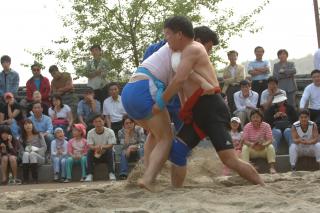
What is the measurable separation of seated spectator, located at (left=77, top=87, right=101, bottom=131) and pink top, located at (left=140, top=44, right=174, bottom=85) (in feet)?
21.2

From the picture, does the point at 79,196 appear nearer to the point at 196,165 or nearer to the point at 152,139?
the point at 152,139

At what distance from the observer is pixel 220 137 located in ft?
21.4

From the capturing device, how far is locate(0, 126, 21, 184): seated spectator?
11336 millimetres

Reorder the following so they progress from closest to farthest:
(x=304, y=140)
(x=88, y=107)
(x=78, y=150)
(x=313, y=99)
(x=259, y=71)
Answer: (x=304, y=140)
(x=78, y=150)
(x=313, y=99)
(x=88, y=107)
(x=259, y=71)

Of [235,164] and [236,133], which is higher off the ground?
[236,133]

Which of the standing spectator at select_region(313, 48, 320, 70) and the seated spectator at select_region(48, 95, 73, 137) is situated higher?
the standing spectator at select_region(313, 48, 320, 70)

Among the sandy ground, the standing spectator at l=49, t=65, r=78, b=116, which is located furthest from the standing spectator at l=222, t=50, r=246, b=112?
the sandy ground

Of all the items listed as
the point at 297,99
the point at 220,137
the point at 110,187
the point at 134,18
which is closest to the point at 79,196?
the point at 110,187

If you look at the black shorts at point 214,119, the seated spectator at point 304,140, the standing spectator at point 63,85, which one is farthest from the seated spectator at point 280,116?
the black shorts at point 214,119

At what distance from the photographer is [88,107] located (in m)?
13.3

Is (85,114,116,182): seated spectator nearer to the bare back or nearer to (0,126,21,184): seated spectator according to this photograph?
(0,126,21,184): seated spectator

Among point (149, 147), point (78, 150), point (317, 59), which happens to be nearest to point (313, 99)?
point (317, 59)

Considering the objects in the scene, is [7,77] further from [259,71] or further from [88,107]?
[259,71]

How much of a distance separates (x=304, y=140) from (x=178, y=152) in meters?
5.15
